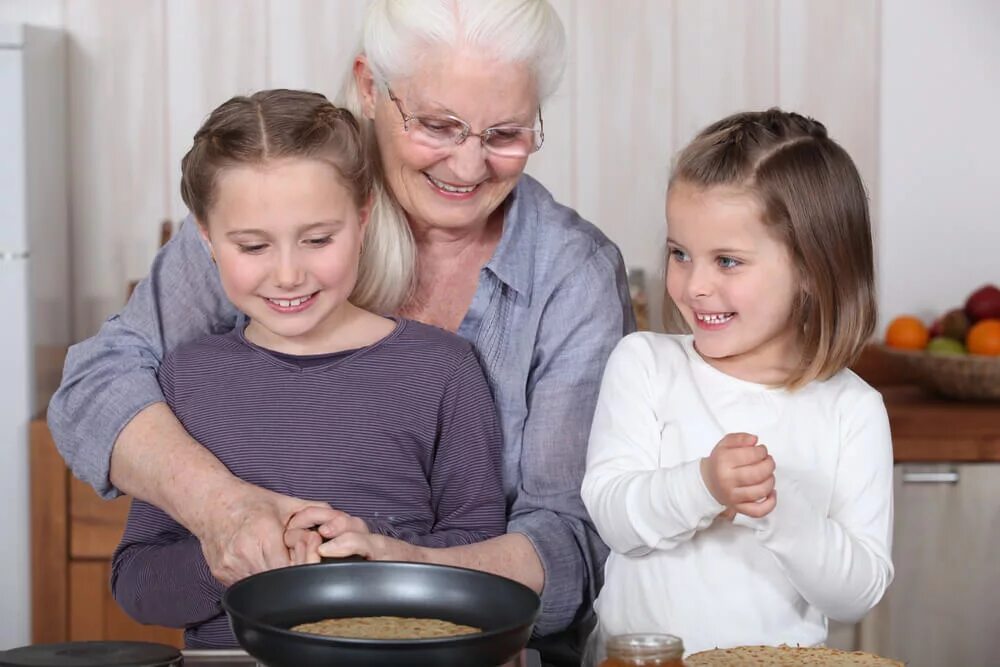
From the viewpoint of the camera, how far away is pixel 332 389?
5.16 feet

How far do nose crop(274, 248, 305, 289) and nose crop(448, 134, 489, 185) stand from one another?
23 cm

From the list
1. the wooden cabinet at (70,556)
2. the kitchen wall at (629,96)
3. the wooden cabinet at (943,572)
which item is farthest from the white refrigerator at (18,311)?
the wooden cabinet at (943,572)

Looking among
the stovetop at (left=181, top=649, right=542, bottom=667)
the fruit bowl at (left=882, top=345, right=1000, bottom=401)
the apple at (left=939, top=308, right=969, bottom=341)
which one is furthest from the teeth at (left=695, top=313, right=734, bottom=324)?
the apple at (left=939, top=308, right=969, bottom=341)

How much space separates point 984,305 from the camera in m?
2.77

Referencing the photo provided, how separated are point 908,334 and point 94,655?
2151mm

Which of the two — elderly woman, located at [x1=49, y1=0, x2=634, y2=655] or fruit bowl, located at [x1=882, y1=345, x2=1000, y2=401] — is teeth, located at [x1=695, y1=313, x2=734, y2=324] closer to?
elderly woman, located at [x1=49, y1=0, x2=634, y2=655]

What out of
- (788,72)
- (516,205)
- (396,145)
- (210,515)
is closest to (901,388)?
(788,72)

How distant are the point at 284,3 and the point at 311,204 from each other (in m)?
1.73

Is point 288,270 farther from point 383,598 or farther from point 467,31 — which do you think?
point 383,598

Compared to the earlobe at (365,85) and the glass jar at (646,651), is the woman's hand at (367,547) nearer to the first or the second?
the glass jar at (646,651)

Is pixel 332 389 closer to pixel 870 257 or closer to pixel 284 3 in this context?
pixel 870 257

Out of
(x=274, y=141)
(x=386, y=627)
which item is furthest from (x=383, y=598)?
(x=274, y=141)

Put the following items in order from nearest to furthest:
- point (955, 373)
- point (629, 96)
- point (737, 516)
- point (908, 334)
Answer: point (737, 516) → point (955, 373) → point (908, 334) → point (629, 96)

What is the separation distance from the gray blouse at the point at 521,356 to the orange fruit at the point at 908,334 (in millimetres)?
1233
